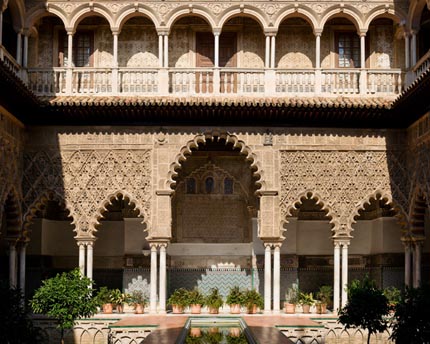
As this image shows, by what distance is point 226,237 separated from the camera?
19750 millimetres

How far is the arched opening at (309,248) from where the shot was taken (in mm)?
19484

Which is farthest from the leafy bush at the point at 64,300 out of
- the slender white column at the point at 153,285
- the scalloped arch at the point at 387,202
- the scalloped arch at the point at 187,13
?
the scalloped arch at the point at 187,13

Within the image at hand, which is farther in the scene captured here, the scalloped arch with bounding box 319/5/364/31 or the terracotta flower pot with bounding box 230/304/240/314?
the scalloped arch with bounding box 319/5/364/31

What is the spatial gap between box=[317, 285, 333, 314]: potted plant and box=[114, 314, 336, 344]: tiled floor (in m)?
0.53

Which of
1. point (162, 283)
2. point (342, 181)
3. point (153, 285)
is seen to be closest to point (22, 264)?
point (153, 285)

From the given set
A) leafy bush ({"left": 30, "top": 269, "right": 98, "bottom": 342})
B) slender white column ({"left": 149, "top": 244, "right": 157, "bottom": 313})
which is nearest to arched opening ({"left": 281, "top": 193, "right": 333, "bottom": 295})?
slender white column ({"left": 149, "top": 244, "right": 157, "bottom": 313})

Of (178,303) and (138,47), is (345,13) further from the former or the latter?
(178,303)

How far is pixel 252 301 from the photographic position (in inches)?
683

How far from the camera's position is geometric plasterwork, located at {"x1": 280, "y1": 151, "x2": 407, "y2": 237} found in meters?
17.2

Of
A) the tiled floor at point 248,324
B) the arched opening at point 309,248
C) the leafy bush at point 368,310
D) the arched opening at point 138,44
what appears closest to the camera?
the tiled floor at point 248,324

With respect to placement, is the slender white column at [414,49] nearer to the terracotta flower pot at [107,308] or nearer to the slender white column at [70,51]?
the slender white column at [70,51]

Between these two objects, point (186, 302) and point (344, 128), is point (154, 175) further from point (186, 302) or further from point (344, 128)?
point (344, 128)

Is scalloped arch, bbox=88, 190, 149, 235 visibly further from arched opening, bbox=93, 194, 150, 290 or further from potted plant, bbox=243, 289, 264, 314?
potted plant, bbox=243, 289, 264, 314

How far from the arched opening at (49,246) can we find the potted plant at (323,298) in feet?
20.2
